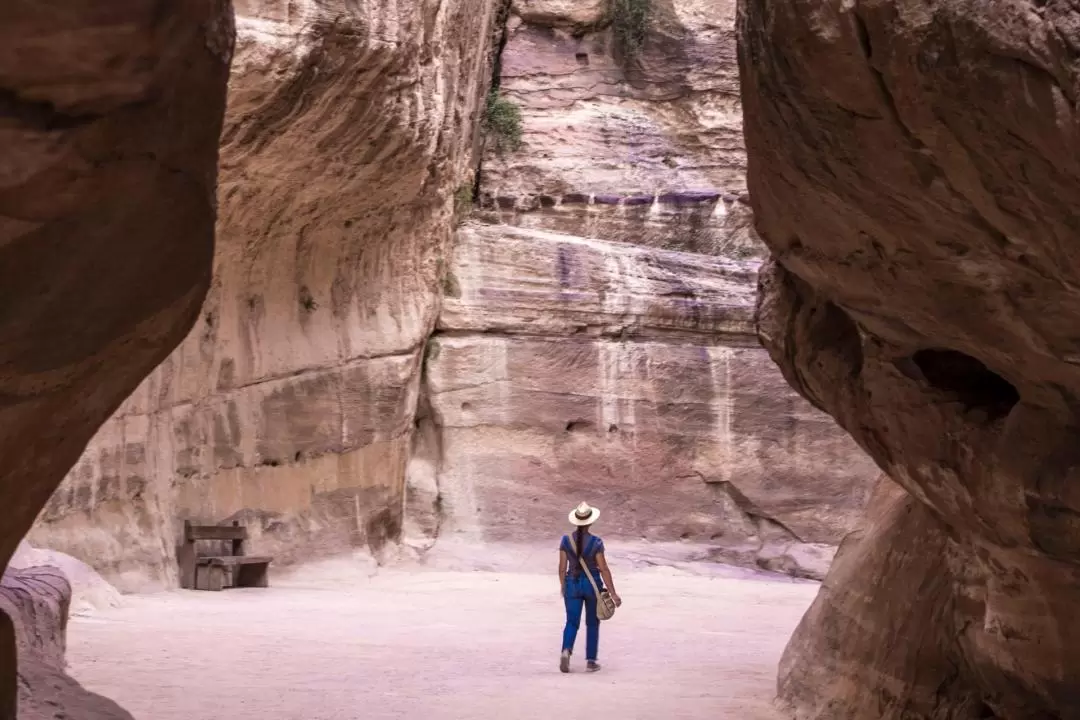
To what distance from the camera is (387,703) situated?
6.21 metres

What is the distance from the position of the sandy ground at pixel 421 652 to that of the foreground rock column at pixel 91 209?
10.0 ft

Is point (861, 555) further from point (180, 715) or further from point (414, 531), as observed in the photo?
point (414, 531)

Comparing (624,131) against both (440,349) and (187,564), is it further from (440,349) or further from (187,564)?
(187,564)

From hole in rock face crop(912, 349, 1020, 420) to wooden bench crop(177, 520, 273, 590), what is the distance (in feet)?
24.6

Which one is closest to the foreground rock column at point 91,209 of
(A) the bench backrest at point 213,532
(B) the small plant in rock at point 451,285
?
(A) the bench backrest at point 213,532

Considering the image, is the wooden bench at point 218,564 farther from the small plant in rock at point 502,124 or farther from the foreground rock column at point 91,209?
the small plant in rock at point 502,124

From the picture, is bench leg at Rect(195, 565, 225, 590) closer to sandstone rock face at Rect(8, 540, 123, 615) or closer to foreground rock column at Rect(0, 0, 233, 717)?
sandstone rock face at Rect(8, 540, 123, 615)

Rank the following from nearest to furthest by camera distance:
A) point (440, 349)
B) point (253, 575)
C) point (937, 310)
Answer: point (937, 310) → point (253, 575) → point (440, 349)

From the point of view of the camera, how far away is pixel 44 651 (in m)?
4.41

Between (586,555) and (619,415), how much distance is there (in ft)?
21.9

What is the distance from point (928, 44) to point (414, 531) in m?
10.9

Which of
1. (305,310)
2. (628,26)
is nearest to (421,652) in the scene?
(305,310)

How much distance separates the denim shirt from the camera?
7.25 meters

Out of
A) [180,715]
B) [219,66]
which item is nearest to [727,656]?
[180,715]
